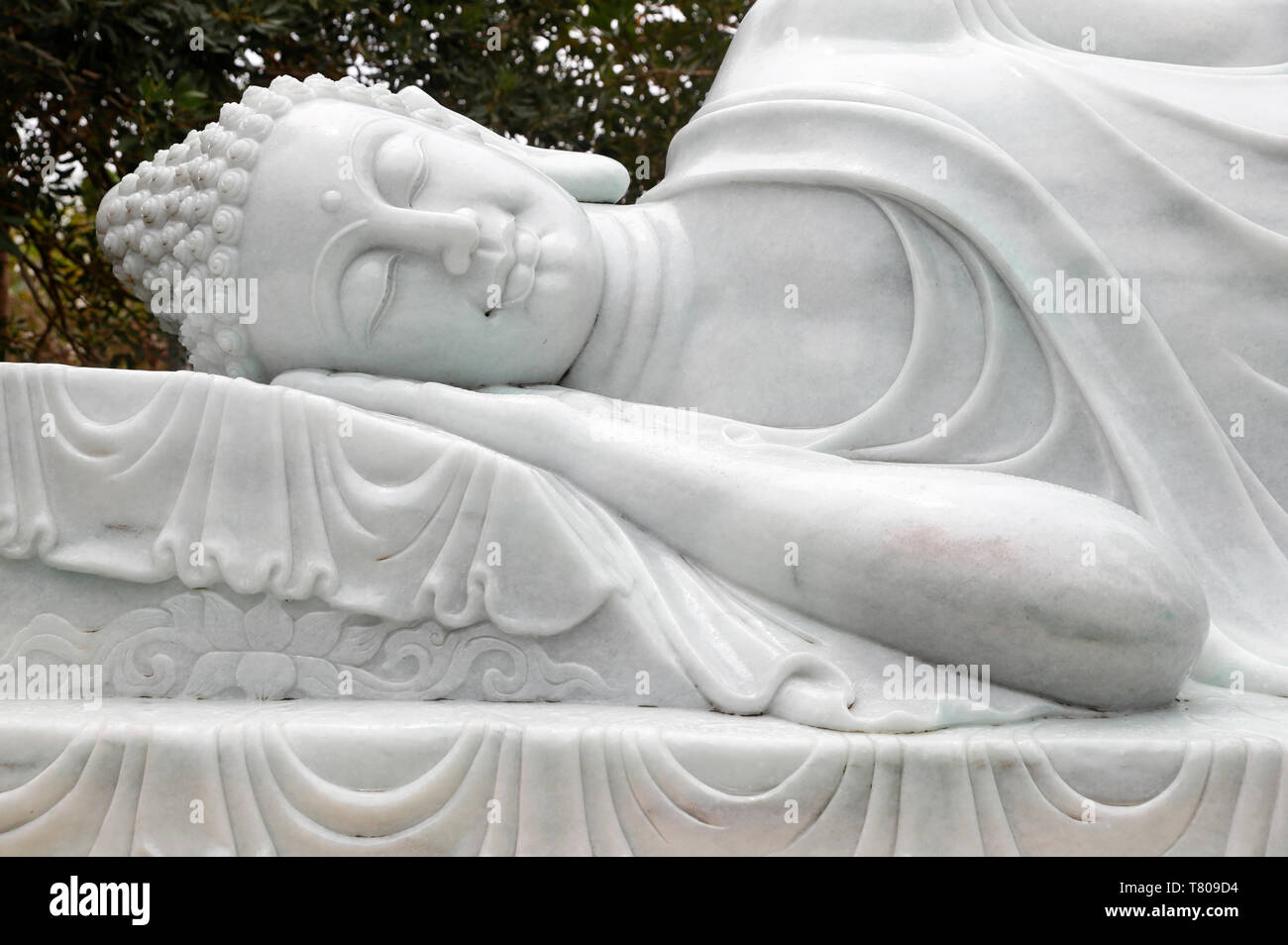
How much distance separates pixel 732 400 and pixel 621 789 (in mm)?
950

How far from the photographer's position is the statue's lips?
2.61 m

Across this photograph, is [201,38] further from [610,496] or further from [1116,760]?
[1116,760]

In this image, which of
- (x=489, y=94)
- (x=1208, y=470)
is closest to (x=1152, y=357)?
(x=1208, y=470)

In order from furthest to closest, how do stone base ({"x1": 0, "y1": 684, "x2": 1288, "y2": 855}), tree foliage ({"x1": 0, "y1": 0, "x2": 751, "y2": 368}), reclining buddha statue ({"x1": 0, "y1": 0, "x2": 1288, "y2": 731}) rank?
tree foliage ({"x1": 0, "y1": 0, "x2": 751, "y2": 368}) < reclining buddha statue ({"x1": 0, "y1": 0, "x2": 1288, "y2": 731}) < stone base ({"x1": 0, "y1": 684, "x2": 1288, "y2": 855})

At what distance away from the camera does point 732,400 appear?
2695 millimetres

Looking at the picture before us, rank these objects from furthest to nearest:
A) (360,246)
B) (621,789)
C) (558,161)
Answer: (558,161)
(360,246)
(621,789)

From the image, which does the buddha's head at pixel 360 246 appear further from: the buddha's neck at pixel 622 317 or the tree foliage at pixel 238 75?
the tree foliage at pixel 238 75

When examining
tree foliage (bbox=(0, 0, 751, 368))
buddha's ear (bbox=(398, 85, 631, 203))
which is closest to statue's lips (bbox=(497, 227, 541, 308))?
buddha's ear (bbox=(398, 85, 631, 203))

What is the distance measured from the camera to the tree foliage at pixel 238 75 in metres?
4.14

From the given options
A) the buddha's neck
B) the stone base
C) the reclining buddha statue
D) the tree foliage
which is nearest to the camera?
the stone base

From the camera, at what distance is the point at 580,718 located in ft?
7.04

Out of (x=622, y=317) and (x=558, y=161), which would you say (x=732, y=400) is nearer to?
(x=622, y=317)

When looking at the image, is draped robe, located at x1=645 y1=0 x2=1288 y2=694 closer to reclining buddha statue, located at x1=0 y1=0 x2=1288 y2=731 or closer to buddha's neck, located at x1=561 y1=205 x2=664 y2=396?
reclining buddha statue, located at x1=0 y1=0 x2=1288 y2=731

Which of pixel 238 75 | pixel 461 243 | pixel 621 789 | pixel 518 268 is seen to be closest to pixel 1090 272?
pixel 518 268
